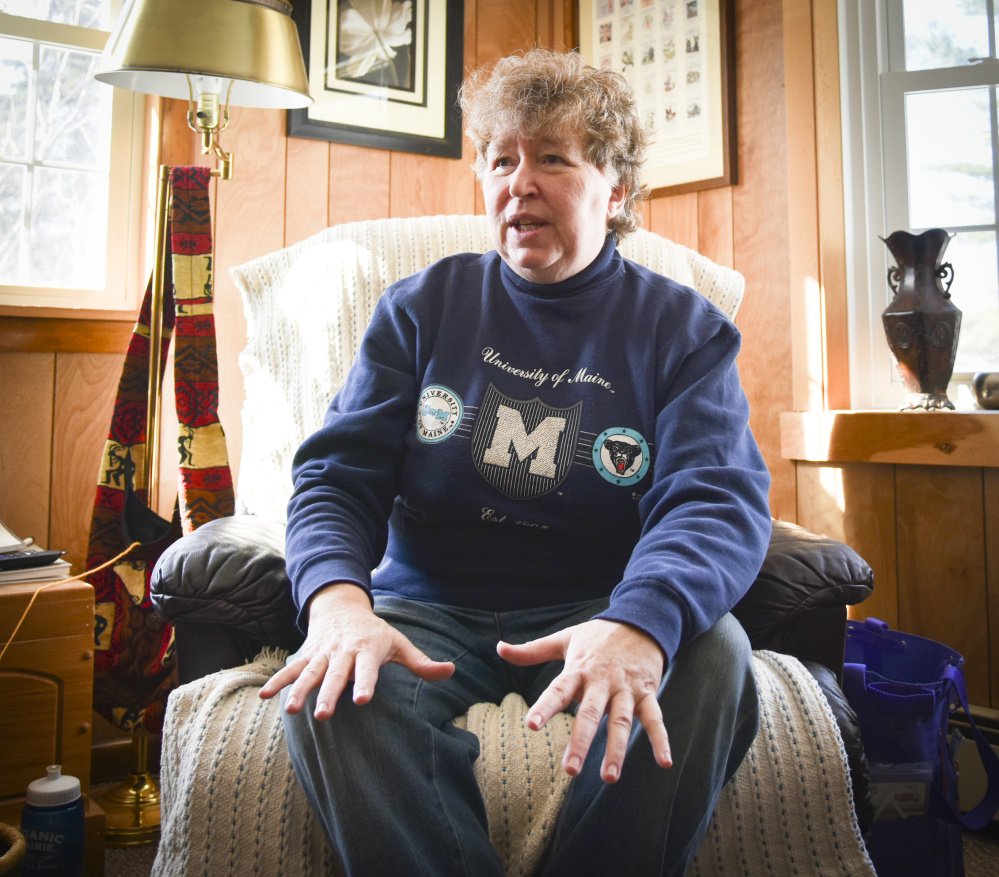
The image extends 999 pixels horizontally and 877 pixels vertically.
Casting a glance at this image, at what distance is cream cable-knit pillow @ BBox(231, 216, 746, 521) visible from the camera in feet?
5.13

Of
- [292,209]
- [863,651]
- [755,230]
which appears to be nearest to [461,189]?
[292,209]

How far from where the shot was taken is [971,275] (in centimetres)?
182

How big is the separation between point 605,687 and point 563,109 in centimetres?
78

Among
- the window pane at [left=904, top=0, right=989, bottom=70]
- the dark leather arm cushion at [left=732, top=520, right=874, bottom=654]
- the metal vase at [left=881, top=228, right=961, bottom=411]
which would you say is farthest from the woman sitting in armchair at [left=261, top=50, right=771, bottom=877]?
the window pane at [left=904, top=0, right=989, bottom=70]

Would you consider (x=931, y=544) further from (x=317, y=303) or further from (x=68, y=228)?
(x=68, y=228)

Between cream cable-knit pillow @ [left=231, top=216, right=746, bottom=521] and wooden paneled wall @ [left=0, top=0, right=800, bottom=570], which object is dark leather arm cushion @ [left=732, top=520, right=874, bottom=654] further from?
wooden paneled wall @ [left=0, top=0, right=800, bottom=570]

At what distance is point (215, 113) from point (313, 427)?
582mm

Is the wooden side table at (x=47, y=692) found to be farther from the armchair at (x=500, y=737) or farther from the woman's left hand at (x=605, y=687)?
the woman's left hand at (x=605, y=687)

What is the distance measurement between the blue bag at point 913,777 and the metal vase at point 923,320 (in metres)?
0.64

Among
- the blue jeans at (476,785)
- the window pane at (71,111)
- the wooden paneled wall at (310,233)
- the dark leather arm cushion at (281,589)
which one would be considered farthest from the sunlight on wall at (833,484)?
the window pane at (71,111)

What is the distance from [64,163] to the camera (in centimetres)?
185

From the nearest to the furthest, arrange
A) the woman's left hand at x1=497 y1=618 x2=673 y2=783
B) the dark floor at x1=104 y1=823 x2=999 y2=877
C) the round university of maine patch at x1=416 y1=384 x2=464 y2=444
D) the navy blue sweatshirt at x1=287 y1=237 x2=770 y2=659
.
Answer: the woman's left hand at x1=497 y1=618 x2=673 y2=783 → the navy blue sweatshirt at x1=287 y1=237 x2=770 y2=659 → the round university of maine patch at x1=416 y1=384 x2=464 y2=444 → the dark floor at x1=104 y1=823 x2=999 y2=877

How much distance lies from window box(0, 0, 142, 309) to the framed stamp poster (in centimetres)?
124

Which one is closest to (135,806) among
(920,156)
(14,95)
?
(14,95)
